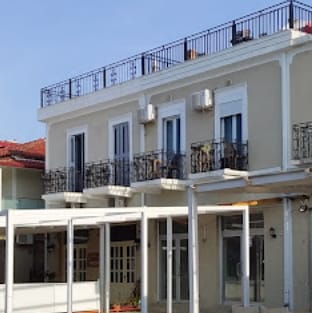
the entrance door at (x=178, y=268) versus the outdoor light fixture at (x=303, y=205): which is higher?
the outdoor light fixture at (x=303, y=205)

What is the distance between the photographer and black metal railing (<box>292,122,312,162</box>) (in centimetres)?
2028

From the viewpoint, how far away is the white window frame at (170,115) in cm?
2431

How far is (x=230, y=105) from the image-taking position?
74.8 ft

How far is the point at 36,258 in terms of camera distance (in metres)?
31.3

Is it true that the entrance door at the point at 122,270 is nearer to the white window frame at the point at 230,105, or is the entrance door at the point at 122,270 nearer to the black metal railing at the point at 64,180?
the black metal railing at the point at 64,180

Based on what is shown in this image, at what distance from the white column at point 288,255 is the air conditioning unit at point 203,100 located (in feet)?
A: 12.3

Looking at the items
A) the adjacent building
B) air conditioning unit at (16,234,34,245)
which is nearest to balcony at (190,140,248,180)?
the adjacent building

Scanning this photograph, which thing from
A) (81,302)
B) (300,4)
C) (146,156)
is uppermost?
(300,4)

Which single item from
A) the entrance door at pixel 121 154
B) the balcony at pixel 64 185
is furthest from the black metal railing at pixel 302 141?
the balcony at pixel 64 185

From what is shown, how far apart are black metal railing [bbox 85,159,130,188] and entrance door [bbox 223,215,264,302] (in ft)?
13.9

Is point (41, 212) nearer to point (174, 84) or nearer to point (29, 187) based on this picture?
point (174, 84)

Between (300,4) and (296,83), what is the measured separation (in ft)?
8.04

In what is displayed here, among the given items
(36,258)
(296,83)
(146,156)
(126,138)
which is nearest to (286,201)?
(296,83)

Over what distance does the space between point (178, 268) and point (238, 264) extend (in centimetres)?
273
